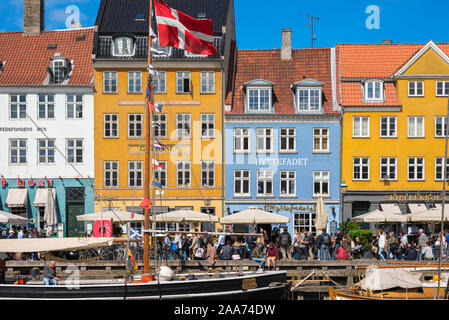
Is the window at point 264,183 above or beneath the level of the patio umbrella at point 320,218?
above

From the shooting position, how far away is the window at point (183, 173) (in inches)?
1713

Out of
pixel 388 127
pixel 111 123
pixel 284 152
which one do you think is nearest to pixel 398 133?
pixel 388 127

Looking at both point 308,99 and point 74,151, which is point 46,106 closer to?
point 74,151

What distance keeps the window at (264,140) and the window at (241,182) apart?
160 cm

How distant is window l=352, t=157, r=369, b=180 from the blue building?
949 mm

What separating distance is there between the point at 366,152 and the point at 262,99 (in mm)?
6652

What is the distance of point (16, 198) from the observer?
140 feet

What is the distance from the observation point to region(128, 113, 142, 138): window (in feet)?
143

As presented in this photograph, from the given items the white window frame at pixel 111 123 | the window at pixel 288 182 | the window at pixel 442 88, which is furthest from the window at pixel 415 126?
the white window frame at pixel 111 123

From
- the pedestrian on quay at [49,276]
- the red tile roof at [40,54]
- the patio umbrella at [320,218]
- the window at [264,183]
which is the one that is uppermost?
the red tile roof at [40,54]

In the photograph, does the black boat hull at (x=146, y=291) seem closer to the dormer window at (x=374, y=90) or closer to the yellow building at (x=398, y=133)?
the yellow building at (x=398, y=133)

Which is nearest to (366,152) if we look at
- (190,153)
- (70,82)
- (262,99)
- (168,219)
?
(262,99)

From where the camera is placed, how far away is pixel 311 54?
46094 mm

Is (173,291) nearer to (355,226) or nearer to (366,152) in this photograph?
(355,226)
